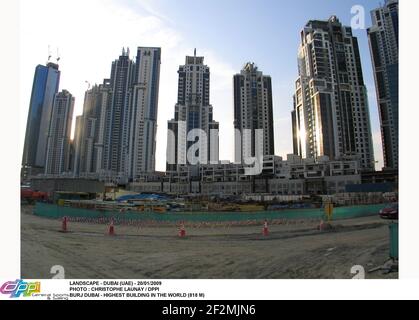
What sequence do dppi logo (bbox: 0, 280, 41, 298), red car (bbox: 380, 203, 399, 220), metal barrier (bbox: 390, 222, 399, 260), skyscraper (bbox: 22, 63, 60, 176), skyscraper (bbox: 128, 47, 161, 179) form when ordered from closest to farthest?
1. dppi logo (bbox: 0, 280, 41, 298)
2. metal barrier (bbox: 390, 222, 399, 260)
3. red car (bbox: 380, 203, 399, 220)
4. skyscraper (bbox: 22, 63, 60, 176)
5. skyscraper (bbox: 128, 47, 161, 179)

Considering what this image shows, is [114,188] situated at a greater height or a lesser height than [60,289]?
greater

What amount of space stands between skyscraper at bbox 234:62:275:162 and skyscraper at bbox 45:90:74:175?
6887 millimetres

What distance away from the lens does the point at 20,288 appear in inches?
149

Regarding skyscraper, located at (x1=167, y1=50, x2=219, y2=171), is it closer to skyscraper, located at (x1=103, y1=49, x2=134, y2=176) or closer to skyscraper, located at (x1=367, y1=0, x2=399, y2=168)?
skyscraper, located at (x1=103, y1=49, x2=134, y2=176)

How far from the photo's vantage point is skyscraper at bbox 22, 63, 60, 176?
7747 mm

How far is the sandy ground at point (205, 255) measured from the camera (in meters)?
4.16

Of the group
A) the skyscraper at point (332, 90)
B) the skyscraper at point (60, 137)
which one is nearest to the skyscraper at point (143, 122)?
the skyscraper at point (60, 137)

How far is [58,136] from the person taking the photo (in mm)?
11930

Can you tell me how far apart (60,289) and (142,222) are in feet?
19.5

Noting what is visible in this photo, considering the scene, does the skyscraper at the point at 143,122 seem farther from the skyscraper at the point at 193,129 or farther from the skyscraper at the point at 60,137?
the skyscraper at the point at 60,137

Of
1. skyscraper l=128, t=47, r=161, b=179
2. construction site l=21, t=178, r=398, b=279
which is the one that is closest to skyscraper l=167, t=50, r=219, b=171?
skyscraper l=128, t=47, r=161, b=179

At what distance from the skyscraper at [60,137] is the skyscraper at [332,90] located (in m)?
9.67
